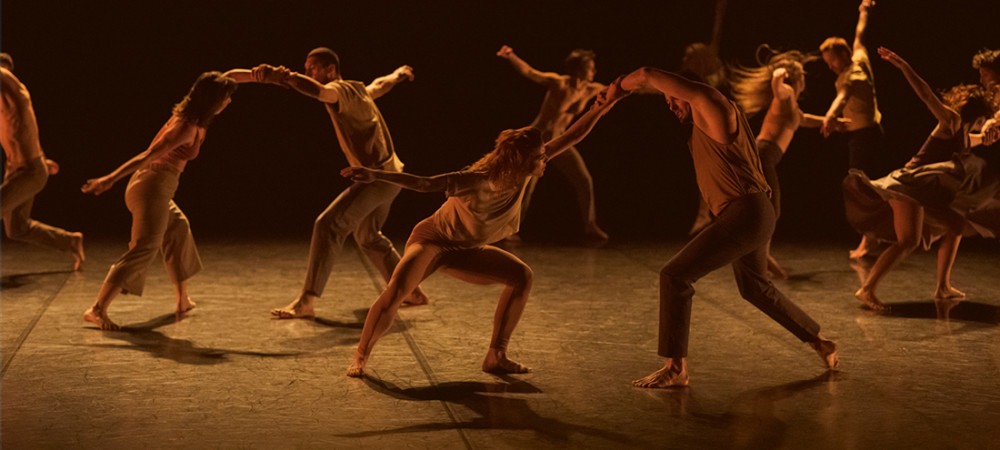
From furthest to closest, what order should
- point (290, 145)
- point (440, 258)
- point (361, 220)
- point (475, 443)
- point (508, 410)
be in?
1. point (290, 145)
2. point (361, 220)
3. point (440, 258)
4. point (508, 410)
5. point (475, 443)

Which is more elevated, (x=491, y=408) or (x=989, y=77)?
(x=989, y=77)

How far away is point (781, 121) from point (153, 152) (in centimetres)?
394

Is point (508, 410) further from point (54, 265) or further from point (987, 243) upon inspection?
point (987, 243)

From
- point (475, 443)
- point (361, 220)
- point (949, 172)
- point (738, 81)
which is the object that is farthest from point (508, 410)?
point (738, 81)

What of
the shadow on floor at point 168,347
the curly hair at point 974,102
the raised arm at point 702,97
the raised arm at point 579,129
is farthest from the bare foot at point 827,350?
the shadow on floor at point 168,347

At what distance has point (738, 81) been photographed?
8.30m

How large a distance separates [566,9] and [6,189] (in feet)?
20.7

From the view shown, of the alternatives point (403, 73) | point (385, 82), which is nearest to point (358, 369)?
point (385, 82)

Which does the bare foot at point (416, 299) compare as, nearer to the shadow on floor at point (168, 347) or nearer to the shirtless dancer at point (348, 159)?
the shirtless dancer at point (348, 159)

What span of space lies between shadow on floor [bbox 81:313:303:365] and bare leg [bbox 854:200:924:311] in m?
3.45

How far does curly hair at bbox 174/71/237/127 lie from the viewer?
6.06m

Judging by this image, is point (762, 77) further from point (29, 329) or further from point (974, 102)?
point (29, 329)

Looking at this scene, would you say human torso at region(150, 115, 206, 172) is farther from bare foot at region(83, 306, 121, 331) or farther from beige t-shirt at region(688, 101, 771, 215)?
beige t-shirt at region(688, 101, 771, 215)

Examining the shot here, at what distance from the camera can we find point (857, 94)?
8336 millimetres
